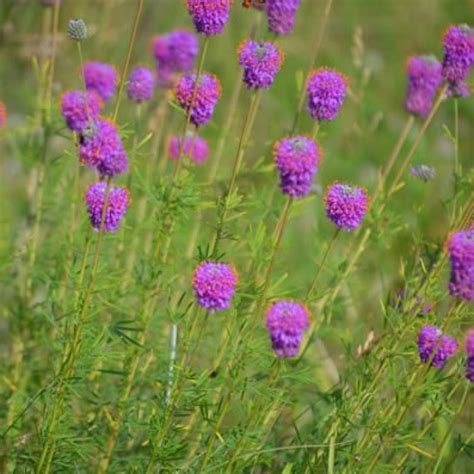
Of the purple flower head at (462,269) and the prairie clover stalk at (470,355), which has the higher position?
the purple flower head at (462,269)

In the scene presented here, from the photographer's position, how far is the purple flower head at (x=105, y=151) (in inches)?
76.9

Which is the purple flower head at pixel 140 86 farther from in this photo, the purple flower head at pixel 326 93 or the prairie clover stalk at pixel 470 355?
the prairie clover stalk at pixel 470 355

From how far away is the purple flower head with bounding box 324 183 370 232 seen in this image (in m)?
2.26

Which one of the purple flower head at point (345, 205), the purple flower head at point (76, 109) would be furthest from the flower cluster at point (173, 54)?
the purple flower head at point (345, 205)

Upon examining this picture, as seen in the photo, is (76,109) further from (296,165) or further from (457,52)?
(457,52)

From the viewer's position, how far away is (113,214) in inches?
85.8

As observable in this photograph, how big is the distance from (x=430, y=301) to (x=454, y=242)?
2.00 ft

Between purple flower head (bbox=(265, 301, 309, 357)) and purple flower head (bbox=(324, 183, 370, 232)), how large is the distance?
12.6 inches

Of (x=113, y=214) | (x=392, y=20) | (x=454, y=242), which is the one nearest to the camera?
(x=454, y=242)

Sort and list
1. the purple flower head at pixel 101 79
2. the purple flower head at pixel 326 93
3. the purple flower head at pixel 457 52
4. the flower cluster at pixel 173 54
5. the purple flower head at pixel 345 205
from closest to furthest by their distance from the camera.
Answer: the purple flower head at pixel 345 205 < the purple flower head at pixel 326 93 < the purple flower head at pixel 457 52 < the purple flower head at pixel 101 79 < the flower cluster at pixel 173 54

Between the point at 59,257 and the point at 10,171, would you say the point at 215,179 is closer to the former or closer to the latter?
the point at 59,257

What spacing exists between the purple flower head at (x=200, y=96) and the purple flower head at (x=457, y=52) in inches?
24.2

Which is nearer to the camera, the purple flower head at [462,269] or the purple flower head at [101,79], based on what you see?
the purple flower head at [462,269]

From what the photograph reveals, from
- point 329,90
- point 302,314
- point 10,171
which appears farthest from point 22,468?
point 10,171
